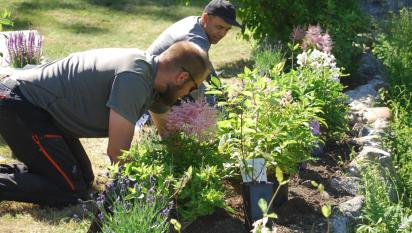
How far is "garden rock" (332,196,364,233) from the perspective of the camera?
3.72 metres

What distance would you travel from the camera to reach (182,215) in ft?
10.9

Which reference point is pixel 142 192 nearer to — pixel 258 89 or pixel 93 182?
pixel 258 89

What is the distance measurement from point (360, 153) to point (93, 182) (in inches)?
70.1

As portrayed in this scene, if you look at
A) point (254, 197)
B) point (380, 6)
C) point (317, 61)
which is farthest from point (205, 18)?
point (380, 6)

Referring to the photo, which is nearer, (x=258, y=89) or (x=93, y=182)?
(x=258, y=89)

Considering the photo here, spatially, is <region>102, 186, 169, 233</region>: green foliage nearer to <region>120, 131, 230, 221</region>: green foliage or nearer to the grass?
<region>120, 131, 230, 221</region>: green foliage

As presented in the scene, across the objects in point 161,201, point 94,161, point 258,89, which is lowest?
point 94,161

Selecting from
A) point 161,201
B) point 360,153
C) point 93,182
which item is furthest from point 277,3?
point 161,201

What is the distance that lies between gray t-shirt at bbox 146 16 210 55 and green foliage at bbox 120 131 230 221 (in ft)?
5.74

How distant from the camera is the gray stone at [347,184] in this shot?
4168mm

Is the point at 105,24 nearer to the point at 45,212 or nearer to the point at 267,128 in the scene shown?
the point at 45,212

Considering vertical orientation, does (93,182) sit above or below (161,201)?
below

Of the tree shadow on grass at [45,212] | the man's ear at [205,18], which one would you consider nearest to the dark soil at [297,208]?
the tree shadow on grass at [45,212]

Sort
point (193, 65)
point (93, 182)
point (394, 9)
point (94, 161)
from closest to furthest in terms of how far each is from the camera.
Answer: point (193, 65) < point (93, 182) < point (94, 161) < point (394, 9)
